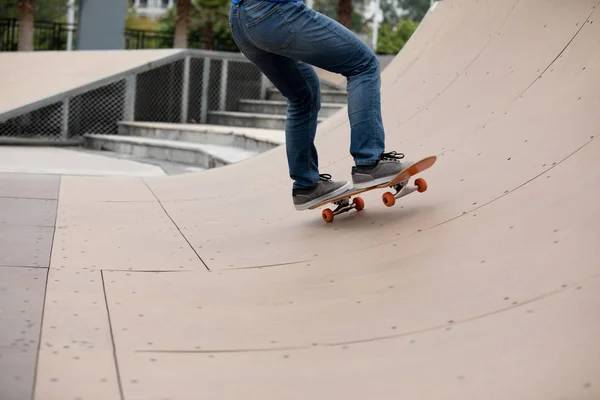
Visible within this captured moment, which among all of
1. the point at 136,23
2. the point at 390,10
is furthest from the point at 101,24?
the point at 390,10

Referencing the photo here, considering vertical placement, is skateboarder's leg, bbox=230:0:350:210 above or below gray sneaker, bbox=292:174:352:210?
above

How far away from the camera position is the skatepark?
7.68 ft

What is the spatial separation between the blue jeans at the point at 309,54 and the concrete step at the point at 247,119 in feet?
24.7

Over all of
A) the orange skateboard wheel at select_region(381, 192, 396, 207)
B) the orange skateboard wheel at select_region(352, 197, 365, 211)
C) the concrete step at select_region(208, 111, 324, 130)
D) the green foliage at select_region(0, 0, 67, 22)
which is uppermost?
the orange skateboard wheel at select_region(381, 192, 396, 207)

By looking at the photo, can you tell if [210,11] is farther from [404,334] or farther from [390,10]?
[390,10]

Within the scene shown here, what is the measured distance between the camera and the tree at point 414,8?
289ft

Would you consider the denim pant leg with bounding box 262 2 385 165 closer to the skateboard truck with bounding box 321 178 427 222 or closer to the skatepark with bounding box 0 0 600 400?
the skateboard truck with bounding box 321 178 427 222

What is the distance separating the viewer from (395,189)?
4391mm

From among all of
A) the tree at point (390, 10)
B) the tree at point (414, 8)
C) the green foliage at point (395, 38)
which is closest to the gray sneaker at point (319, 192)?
the green foliage at point (395, 38)

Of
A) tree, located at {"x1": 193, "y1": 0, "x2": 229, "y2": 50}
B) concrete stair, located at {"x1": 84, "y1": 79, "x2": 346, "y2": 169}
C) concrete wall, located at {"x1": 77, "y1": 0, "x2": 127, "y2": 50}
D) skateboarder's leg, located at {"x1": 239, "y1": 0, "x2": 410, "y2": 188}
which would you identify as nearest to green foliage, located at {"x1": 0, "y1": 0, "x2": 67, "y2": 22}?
tree, located at {"x1": 193, "y1": 0, "x2": 229, "y2": 50}

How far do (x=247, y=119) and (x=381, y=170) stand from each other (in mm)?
8989

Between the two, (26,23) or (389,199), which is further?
(26,23)

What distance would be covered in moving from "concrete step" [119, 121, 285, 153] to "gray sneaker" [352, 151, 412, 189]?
4.62 meters

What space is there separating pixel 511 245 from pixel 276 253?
129cm
